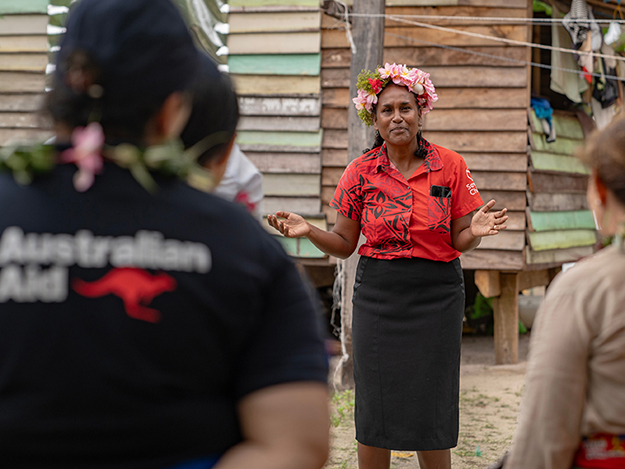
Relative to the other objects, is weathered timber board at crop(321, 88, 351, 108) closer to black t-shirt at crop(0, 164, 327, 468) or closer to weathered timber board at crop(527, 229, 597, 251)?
weathered timber board at crop(527, 229, 597, 251)

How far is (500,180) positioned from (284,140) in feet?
7.20

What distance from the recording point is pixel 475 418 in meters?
5.46

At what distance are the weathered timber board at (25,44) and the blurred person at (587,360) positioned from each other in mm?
6886

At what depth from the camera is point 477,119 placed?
22.0 feet

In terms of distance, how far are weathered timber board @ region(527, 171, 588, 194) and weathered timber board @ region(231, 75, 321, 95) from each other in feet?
7.67

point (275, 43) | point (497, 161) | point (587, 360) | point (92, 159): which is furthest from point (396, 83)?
point (275, 43)

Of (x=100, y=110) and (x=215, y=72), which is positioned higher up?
(x=215, y=72)

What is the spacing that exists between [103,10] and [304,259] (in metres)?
A: 6.17

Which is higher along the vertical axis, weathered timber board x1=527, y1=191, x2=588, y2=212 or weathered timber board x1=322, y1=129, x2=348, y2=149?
weathered timber board x1=322, y1=129, x2=348, y2=149

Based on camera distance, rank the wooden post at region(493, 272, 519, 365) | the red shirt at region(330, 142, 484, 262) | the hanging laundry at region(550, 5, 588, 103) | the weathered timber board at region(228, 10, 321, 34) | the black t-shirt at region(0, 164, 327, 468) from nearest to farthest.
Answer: the black t-shirt at region(0, 164, 327, 468)
the red shirt at region(330, 142, 484, 262)
the weathered timber board at region(228, 10, 321, 34)
the hanging laundry at region(550, 5, 588, 103)
the wooden post at region(493, 272, 519, 365)

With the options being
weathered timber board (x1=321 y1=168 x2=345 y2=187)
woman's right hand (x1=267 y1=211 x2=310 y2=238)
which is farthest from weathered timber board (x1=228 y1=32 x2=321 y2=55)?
woman's right hand (x1=267 y1=211 x2=310 y2=238)

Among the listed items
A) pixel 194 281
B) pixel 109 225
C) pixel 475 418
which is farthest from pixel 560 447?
pixel 475 418

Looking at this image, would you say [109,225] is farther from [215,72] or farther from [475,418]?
[475,418]

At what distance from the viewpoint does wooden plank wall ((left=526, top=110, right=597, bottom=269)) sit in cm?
685
